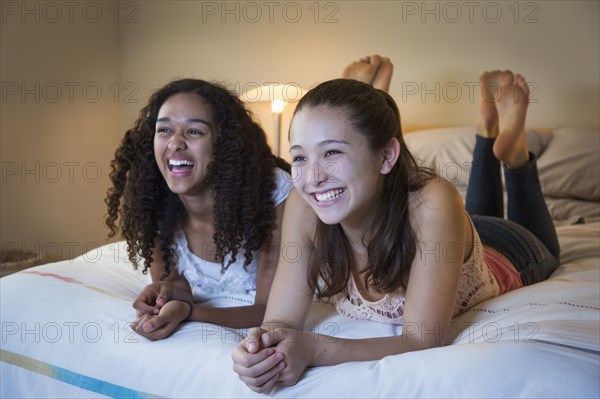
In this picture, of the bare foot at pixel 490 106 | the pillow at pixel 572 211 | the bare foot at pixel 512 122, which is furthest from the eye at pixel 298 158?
the pillow at pixel 572 211

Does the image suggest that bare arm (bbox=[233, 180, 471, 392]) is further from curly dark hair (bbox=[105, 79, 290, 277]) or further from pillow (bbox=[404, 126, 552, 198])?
pillow (bbox=[404, 126, 552, 198])

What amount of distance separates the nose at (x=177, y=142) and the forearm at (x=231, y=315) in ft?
1.09

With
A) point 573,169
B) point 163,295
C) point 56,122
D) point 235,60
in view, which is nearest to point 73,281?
point 163,295

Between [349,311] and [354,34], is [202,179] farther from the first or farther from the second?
[354,34]

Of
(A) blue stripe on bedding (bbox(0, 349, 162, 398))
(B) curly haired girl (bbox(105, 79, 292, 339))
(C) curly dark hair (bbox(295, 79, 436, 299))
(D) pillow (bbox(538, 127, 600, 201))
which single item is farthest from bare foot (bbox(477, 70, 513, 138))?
(A) blue stripe on bedding (bbox(0, 349, 162, 398))

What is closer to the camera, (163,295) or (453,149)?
(163,295)

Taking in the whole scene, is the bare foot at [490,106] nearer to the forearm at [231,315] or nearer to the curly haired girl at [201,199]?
the curly haired girl at [201,199]

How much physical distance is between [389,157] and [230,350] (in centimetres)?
43

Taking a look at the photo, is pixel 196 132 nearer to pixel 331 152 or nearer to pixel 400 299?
pixel 331 152

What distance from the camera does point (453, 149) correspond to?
2.51m

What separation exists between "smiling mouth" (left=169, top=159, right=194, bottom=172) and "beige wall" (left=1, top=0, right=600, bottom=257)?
60.2 inches

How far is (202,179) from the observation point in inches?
54.7

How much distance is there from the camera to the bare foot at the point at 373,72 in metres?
2.33

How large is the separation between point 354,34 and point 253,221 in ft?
5.86
